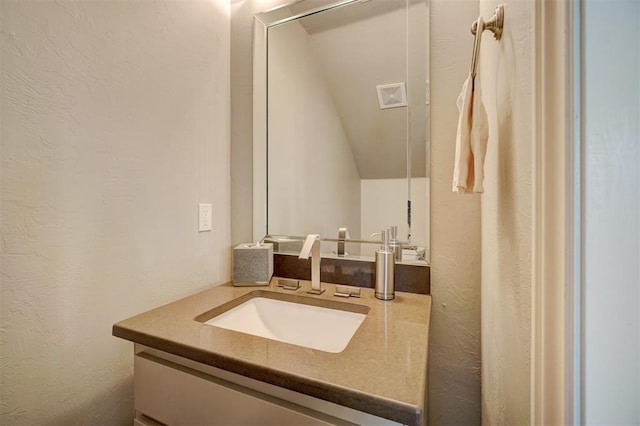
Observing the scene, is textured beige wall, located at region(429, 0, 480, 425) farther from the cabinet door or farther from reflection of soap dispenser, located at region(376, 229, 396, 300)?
the cabinet door

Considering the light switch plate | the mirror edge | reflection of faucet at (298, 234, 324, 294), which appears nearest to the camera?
reflection of faucet at (298, 234, 324, 294)

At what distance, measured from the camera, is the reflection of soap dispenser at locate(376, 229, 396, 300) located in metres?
0.88

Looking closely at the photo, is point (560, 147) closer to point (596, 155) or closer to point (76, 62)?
point (596, 155)

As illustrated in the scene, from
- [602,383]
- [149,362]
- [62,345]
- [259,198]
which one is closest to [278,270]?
[259,198]

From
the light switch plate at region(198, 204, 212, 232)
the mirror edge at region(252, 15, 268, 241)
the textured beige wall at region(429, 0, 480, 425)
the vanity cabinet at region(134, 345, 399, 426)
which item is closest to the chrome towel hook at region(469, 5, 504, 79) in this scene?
the textured beige wall at region(429, 0, 480, 425)

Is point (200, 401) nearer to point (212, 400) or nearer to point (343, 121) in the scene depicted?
point (212, 400)

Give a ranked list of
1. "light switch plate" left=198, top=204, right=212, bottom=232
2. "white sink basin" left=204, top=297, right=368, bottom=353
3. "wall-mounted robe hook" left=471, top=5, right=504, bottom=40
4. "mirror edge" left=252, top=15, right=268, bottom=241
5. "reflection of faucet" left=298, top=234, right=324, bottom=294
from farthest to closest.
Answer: "mirror edge" left=252, top=15, right=268, bottom=241 < "light switch plate" left=198, top=204, right=212, bottom=232 < "reflection of faucet" left=298, top=234, right=324, bottom=294 < "white sink basin" left=204, top=297, right=368, bottom=353 < "wall-mounted robe hook" left=471, top=5, right=504, bottom=40

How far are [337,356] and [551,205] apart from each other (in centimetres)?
45

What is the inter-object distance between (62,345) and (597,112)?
1.17 metres

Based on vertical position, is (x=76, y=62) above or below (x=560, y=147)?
above

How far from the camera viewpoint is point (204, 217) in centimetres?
110

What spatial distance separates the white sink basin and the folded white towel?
1.56ft

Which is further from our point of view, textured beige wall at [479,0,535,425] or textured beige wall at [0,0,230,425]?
textured beige wall at [0,0,230,425]

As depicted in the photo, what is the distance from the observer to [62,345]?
711 millimetres
